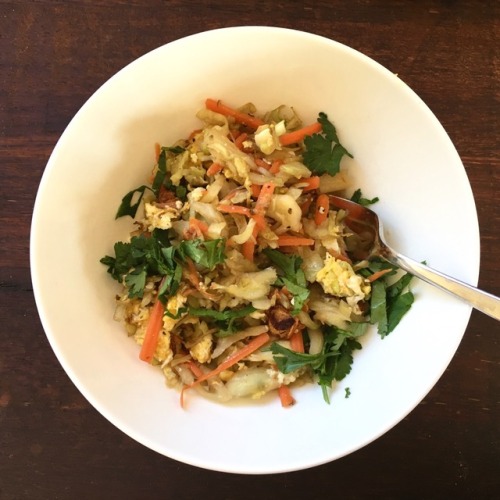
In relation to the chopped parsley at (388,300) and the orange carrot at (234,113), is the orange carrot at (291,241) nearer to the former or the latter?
the chopped parsley at (388,300)

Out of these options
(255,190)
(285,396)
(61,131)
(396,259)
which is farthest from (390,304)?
(61,131)

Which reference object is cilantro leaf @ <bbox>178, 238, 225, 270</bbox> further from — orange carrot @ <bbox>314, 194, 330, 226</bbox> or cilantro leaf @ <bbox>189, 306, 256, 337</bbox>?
orange carrot @ <bbox>314, 194, 330, 226</bbox>

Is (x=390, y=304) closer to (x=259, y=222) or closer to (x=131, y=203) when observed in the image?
(x=259, y=222)

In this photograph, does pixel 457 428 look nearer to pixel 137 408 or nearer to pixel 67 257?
pixel 137 408

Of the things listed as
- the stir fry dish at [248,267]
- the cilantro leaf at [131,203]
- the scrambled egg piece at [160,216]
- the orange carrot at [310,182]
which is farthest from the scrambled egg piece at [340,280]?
the cilantro leaf at [131,203]

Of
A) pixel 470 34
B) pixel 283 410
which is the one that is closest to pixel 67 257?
pixel 283 410
